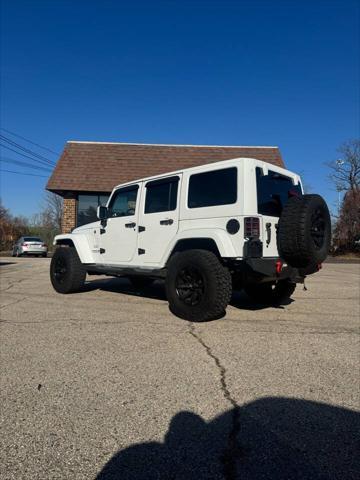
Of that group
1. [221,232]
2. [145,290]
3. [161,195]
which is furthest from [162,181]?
[145,290]

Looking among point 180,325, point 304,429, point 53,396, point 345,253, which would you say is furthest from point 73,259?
point 345,253

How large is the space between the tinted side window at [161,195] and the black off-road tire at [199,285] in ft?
3.14

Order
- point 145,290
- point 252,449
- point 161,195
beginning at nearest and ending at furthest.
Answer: point 252,449, point 161,195, point 145,290

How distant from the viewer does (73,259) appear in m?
7.57

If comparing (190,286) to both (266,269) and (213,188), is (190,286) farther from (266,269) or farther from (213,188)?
(213,188)

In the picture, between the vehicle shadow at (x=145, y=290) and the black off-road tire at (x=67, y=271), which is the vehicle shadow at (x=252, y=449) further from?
the black off-road tire at (x=67, y=271)

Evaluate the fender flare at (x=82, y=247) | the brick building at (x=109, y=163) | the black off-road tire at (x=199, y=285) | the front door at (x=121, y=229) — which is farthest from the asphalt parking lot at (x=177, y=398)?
the brick building at (x=109, y=163)

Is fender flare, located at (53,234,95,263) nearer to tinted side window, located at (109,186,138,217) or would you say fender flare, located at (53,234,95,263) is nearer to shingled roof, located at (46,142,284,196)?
tinted side window, located at (109,186,138,217)

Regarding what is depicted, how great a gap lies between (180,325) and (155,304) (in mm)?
1612

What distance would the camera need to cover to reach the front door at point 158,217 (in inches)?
236

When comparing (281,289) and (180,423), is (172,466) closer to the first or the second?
(180,423)

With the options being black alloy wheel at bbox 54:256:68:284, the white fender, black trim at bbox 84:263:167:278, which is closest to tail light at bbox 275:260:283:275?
the white fender

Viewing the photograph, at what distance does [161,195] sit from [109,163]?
538 inches

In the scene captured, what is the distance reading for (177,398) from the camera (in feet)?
9.45
